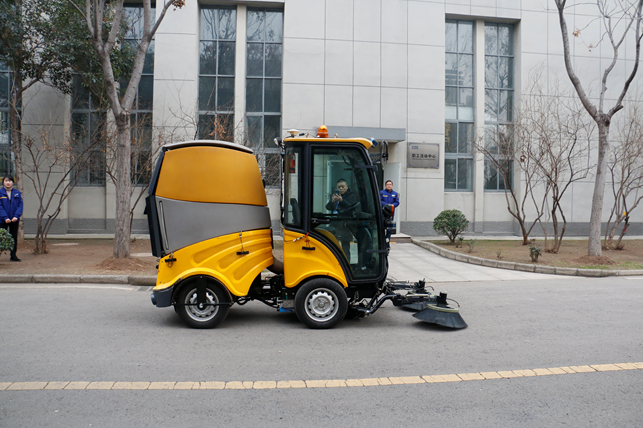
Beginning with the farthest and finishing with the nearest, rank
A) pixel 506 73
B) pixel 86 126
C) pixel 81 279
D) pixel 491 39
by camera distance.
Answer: pixel 506 73
pixel 491 39
pixel 86 126
pixel 81 279

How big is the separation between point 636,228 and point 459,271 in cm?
Answer: 1307

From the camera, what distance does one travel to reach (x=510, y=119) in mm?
19500

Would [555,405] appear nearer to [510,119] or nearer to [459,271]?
[459,271]

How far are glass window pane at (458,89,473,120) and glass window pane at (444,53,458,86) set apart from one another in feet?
1.83

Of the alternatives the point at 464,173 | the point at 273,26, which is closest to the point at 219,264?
the point at 273,26

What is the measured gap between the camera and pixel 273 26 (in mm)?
18047

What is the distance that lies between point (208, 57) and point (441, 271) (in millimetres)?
12167

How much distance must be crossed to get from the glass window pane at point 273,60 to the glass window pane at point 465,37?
290 inches

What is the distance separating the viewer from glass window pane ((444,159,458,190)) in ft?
62.4

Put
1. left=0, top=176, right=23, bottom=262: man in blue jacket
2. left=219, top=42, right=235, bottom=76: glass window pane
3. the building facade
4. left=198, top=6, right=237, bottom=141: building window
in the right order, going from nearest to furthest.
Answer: left=0, top=176, right=23, bottom=262: man in blue jacket → the building facade → left=198, top=6, right=237, bottom=141: building window → left=219, top=42, right=235, bottom=76: glass window pane

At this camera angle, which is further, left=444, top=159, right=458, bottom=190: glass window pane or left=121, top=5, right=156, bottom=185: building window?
left=444, top=159, right=458, bottom=190: glass window pane

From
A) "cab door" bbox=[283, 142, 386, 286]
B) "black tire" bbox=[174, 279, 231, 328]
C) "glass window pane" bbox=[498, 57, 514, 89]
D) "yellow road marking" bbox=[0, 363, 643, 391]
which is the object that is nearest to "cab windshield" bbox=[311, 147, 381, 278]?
"cab door" bbox=[283, 142, 386, 286]

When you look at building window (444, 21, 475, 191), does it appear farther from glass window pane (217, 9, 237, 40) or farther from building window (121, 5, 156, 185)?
building window (121, 5, 156, 185)

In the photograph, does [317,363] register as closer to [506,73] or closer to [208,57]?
[208,57]
